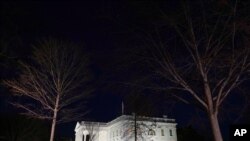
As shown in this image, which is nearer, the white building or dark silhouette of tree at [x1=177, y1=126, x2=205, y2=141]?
the white building

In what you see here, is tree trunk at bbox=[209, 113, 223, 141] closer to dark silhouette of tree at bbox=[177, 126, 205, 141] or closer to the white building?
the white building

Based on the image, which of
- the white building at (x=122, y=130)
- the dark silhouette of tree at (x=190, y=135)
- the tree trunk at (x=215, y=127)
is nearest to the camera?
the tree trunk at (x=215, y=127)

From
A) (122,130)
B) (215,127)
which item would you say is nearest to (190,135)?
(122,130)

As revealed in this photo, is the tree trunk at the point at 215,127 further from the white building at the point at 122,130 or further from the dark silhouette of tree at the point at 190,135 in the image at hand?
the dark silhouette of tree at the point at 190,135

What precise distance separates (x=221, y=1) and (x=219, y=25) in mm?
1374

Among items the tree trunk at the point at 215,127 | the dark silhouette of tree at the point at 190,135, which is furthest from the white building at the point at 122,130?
the tree trunk at the point at 215,127

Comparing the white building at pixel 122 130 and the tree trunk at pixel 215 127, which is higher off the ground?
the white building at pixel 122 130

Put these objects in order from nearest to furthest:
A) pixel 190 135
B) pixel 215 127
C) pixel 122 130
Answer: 1. pixel 215 127
2. pixel 122 130
3. pixel 190 135

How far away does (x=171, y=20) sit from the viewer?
37.8 ft

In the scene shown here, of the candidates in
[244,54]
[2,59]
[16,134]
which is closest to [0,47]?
[2,59]

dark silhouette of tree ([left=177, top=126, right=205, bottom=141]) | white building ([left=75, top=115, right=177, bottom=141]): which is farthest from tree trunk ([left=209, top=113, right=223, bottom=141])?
dark silhouette of tree ([left=177, top=126, right=205, bottom=141])

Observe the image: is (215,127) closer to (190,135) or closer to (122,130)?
(122,130)

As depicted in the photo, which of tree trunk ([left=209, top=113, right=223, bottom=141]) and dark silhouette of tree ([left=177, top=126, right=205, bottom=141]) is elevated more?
dark silhouette of tree ([left=177, top=126, right=205, bottom=141])

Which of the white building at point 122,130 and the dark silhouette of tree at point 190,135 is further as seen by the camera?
the dark silhouette of tree at point 190,135
